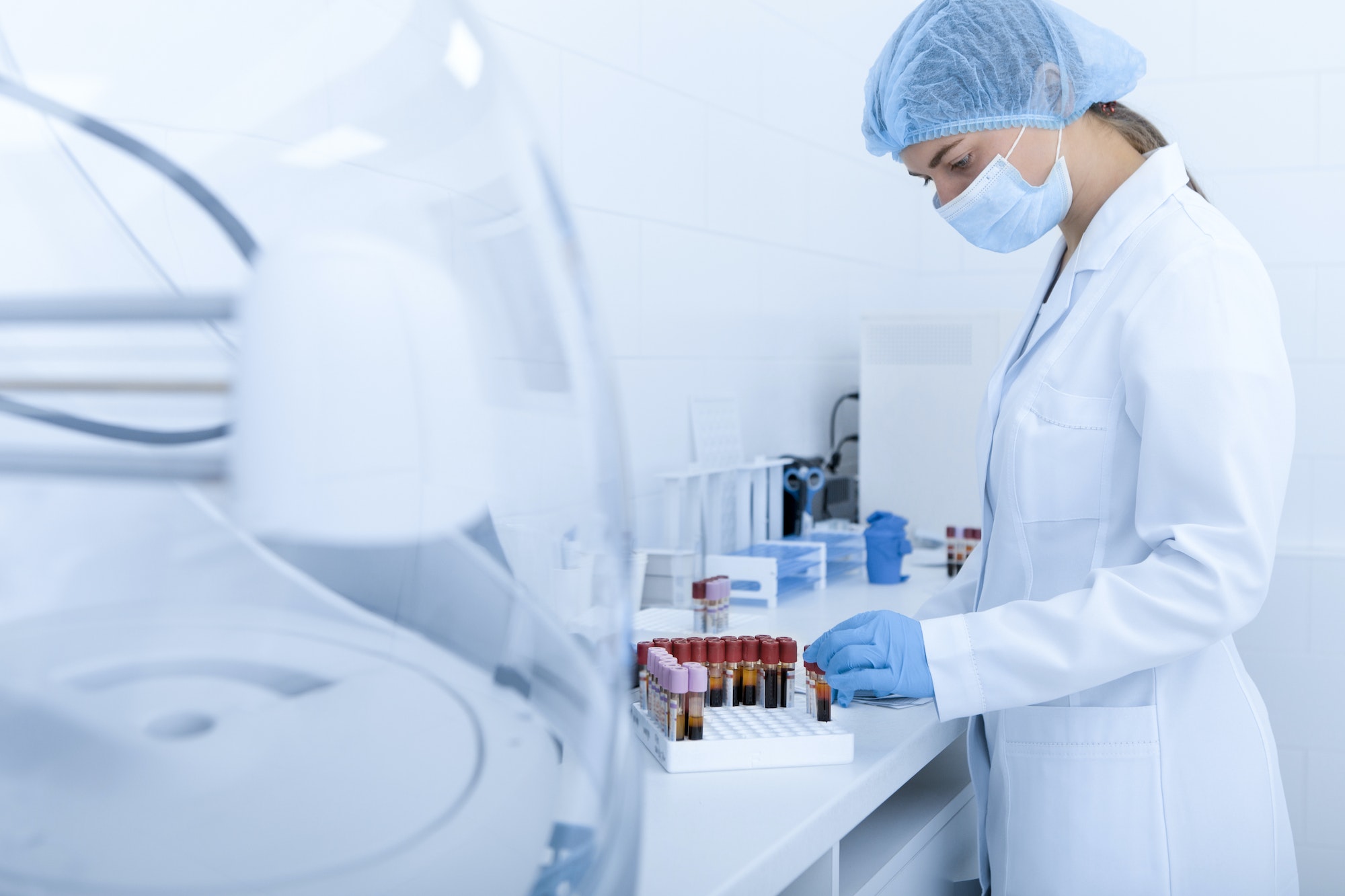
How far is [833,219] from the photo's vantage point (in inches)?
98.1

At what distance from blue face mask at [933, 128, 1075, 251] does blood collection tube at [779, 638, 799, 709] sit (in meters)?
0.49

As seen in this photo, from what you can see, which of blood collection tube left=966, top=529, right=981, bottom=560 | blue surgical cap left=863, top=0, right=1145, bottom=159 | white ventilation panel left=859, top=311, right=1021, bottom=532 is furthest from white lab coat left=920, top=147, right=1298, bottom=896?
white ventilation panel left=859, top=311, right=1021, bottom=532

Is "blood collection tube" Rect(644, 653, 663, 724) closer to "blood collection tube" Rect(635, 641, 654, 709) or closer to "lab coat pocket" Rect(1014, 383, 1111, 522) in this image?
"blood collection tube" Rect(635, 641, 654, 709)

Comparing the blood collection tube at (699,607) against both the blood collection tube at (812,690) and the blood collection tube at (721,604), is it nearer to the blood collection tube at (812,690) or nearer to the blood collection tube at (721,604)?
the blood collection tube at (721,604)

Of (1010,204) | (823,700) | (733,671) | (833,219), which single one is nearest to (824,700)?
(823,700)

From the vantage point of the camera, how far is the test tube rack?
95 centimetres

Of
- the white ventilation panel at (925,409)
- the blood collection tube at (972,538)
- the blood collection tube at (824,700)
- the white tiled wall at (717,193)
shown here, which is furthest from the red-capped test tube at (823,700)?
the white ventilation panel at (925,409)

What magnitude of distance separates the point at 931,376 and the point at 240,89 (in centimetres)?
204

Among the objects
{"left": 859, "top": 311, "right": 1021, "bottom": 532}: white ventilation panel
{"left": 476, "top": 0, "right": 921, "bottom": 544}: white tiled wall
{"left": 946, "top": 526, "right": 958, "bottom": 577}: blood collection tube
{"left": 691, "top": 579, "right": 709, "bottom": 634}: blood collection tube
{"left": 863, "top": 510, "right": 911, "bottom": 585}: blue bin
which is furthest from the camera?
{"left": 859, "top": 311, "right": 1021, "bottom": 532}: white ventilation panel

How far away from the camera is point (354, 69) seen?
38 centimetres

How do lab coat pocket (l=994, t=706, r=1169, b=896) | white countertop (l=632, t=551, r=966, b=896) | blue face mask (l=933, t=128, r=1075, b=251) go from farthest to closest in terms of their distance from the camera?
blue face mask (l=933, t=128, r=1075, b=251) < lab coat pocket (l=994, t=706, r=1169, b=896) < white countertop (l=632, t=551, r=966, b=896)

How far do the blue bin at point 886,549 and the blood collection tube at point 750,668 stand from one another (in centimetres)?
86

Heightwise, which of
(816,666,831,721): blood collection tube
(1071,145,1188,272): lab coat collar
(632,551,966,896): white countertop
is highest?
(1071,145,1188,272): lab coat collar

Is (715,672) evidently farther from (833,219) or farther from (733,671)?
(833,219)
